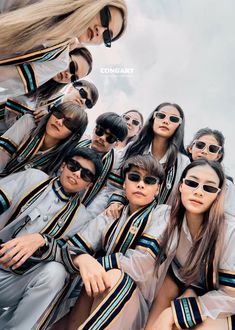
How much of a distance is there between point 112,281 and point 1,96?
1192 millimetres

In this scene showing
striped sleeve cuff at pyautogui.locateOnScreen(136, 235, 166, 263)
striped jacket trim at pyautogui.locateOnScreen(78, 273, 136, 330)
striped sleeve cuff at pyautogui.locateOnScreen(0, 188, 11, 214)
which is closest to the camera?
striped jacket trim at pyautogui.locateOnScreen(78, 273, 136, 330)

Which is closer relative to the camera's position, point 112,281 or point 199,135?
point 112,281

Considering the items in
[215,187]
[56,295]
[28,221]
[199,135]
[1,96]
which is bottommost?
[56,295]

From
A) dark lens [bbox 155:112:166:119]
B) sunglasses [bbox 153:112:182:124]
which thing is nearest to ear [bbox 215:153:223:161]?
sunglasses [bbox 153:112:182:124]

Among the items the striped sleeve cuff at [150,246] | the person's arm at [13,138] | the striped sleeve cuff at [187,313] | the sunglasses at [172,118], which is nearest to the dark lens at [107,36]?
the sunglasses at [172,118]

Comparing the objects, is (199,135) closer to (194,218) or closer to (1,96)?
(194,218)

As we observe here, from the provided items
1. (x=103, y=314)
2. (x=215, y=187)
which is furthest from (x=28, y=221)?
(x=215, y=187)

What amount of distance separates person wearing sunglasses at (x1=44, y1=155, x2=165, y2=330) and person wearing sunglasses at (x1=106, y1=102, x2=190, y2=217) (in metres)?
0.51

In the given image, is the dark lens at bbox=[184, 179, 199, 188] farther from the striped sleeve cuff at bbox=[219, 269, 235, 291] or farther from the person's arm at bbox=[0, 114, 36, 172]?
the person's arm at bbox=[0, 114, 36, 172]

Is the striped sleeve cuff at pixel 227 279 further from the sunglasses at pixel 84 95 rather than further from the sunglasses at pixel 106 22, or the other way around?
the sunglasses at pixel 84 95

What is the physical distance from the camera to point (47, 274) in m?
1.66

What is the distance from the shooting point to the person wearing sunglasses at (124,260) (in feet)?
5.09

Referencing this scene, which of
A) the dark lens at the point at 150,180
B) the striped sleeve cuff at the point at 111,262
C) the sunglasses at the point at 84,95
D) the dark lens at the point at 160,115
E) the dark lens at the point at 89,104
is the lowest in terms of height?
the striped sleeve cuff at the point at 111,262

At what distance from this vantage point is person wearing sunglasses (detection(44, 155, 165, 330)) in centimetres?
155
